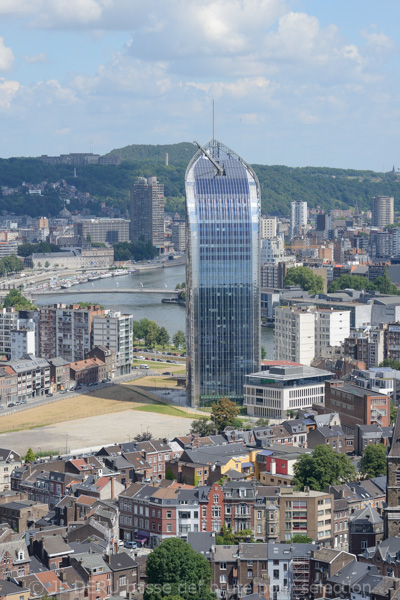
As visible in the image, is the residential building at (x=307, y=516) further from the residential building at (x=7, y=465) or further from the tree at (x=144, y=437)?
the tree at (x=144, y=437)

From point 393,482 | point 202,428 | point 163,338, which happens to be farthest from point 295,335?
point 393,482

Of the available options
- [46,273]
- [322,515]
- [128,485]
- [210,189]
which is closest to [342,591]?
[322,515]

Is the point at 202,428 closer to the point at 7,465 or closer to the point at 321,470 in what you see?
the point at 7,465

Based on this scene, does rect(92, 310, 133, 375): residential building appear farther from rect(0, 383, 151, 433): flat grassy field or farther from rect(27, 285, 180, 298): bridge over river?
rect(27, 285, 180, 298): bridge over river

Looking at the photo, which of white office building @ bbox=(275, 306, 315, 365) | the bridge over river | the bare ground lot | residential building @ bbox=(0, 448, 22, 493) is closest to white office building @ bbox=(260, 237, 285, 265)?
the bridge over river

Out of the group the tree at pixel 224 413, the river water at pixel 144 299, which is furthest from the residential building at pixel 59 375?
the river water at pixel 144 299
